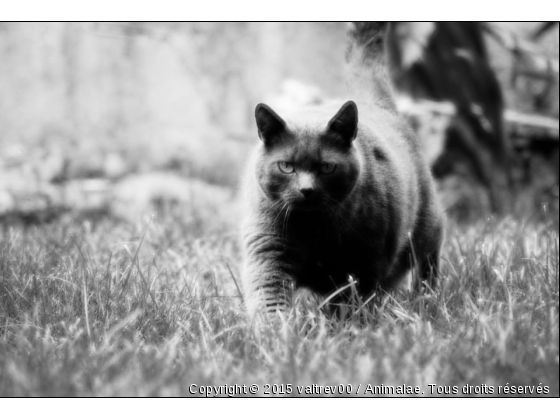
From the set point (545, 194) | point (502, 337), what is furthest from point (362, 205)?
point (545, 194)

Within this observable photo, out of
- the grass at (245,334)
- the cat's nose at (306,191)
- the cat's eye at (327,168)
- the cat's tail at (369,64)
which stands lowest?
the grass at (245,334)

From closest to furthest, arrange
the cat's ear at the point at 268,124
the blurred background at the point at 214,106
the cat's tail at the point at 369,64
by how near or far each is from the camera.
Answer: the cat's ear at the point at 268,124
the cat's tail at the point at 369,64
the blurred background at the point at 214,106

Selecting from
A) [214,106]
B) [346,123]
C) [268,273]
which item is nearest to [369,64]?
[346,123]

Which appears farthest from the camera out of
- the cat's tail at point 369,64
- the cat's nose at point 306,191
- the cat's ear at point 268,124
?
the cat's tail at point 369,64

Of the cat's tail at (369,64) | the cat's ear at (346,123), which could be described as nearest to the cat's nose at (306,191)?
the cat's ear at (346,123)

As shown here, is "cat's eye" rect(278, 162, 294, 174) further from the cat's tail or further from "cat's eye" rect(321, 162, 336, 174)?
the cat's tail

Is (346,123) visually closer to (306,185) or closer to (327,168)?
(327,168)

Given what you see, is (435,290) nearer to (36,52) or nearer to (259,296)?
(259,296)

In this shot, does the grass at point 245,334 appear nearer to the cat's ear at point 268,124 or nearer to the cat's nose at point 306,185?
the cat's nose at point 306,185

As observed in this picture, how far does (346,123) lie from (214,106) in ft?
12.5

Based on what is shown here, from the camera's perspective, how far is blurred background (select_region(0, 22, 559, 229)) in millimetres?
4715

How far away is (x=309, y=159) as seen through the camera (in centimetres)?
242

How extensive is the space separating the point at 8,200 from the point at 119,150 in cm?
126

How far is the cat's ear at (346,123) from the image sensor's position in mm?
2422
